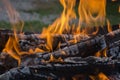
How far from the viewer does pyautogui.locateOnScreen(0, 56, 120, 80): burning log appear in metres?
3.57

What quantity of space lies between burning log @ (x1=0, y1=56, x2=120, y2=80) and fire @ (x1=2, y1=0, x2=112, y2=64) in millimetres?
175

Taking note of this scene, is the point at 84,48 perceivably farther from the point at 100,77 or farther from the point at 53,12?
the point at 53,12

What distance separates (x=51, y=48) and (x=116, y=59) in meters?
0.83

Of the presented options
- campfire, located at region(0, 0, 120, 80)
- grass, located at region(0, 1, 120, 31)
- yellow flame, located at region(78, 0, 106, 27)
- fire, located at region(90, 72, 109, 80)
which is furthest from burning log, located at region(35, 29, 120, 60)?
grass, located at region(0, 1, 120, 31)

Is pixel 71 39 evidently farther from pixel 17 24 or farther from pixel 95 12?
pixel 95 12

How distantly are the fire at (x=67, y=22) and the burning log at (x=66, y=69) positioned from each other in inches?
6.9

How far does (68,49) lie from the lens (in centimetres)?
395

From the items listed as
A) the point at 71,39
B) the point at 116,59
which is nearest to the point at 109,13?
the point at 71,39

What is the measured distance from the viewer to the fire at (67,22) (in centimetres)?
418

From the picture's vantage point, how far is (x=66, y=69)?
3.69m

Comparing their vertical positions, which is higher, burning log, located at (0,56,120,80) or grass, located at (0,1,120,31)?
grass, located at (0,1,120,31)

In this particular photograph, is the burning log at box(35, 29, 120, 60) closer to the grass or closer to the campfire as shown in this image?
the campfire

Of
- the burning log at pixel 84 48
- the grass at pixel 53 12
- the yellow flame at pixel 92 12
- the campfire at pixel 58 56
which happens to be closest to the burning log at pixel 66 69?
the campfire at pixel 58 56

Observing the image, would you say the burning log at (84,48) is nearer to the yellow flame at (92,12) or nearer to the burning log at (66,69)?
the burning log at (66,69)
